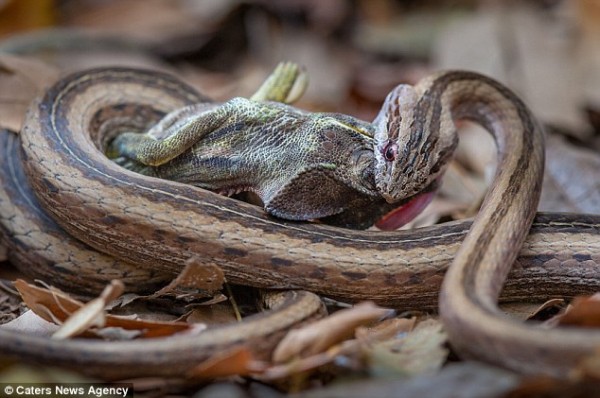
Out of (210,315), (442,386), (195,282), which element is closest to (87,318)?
(195,282)

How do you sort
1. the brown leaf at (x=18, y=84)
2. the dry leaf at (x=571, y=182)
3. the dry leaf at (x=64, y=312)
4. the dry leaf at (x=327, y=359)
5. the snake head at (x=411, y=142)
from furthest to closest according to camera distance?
the dry leaf at (x=571, y=182) < the brown leaf at (x=18, y=84) < the snake head at (x=411, y=142) < the dry leaf at (x=64, y=312) < the dry leaf at (x=327, y=359)

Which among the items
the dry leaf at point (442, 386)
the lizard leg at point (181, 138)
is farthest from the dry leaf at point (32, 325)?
the dry leaf at point (442, 386)

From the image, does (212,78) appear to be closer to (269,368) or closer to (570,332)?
(269,368)

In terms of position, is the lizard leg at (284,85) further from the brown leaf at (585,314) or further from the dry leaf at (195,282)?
the brown leaf at (585,314)

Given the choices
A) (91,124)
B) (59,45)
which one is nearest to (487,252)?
(91,124)

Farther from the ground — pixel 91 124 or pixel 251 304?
pixel 91 124

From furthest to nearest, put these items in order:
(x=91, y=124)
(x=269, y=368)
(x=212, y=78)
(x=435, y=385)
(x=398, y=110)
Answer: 1. (x=212, y=78)
2. (x=91, y=124)
3. (x=398, y=110)
4. (x=269, y=368)
5. (x=435, y=385)

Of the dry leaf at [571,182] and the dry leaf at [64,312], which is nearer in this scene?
the dry leaf at [64,312]
